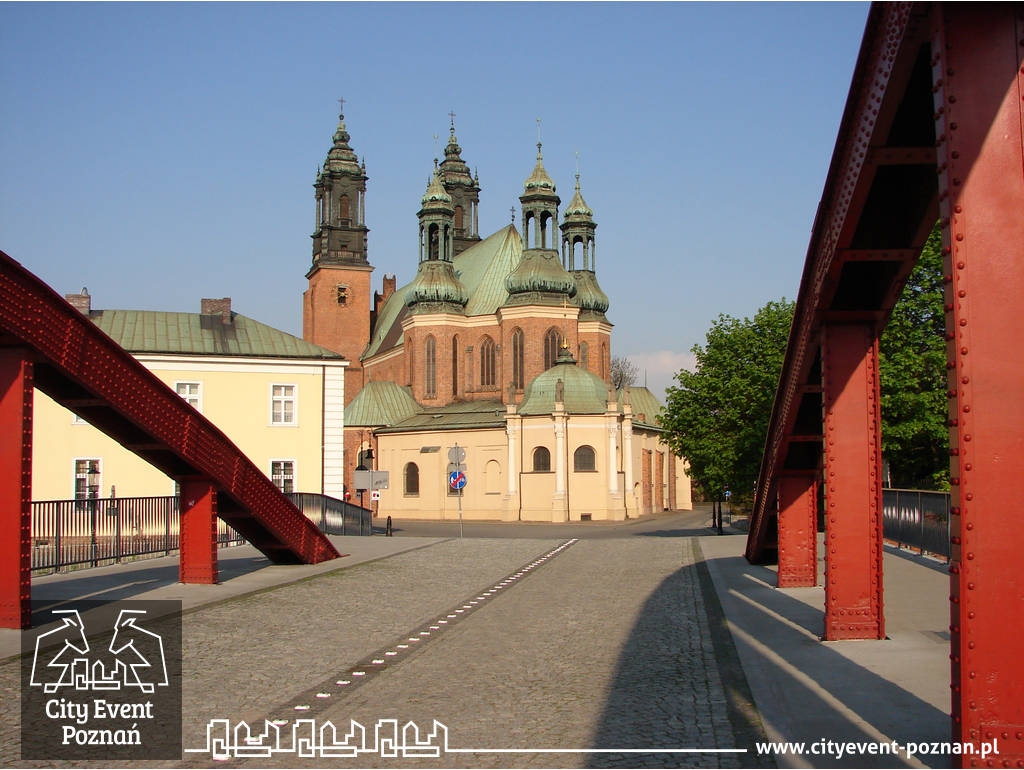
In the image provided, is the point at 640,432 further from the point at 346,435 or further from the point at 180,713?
the point at 180,713

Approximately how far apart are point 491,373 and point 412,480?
9.56m

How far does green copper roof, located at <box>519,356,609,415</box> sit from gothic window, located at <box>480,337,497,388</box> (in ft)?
29.8

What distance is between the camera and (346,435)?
74188 mm

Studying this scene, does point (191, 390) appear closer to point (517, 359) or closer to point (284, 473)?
point (284, 473)

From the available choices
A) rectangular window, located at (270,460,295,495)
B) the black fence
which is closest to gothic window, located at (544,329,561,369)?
rectangular window, located at (270,460,295,495)

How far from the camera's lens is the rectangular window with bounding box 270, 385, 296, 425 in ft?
134

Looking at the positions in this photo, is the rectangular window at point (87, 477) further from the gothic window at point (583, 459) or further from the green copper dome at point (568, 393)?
the gothic window at point (583, 459)

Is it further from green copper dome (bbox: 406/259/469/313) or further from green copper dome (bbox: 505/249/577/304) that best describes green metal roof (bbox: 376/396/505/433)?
green copper dome (bbox: 505/249/577/304)

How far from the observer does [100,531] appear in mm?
21281

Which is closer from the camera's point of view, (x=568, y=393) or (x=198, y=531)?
(x=198, y=531)

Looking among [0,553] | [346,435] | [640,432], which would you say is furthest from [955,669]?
[346,435]

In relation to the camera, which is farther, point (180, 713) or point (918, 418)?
point (918, 418)

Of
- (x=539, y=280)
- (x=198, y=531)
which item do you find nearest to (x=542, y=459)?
(x=539, y=280)

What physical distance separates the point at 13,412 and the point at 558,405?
50.2m
